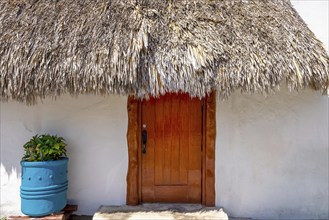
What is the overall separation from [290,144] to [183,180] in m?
1.64

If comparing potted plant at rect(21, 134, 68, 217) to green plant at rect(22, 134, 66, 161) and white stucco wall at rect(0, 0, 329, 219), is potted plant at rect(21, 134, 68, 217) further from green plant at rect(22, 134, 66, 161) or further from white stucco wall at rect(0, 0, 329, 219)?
white stucco wall at rect(0, 0, 329, 219)

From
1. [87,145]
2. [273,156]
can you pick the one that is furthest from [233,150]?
[87,145]

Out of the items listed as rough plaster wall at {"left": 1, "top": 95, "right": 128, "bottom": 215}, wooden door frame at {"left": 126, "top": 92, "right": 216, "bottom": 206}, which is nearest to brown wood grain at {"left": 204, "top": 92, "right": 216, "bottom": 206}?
wooden door frame at {"left": 126, "top": 92, "right": 216, "bottom": 206}

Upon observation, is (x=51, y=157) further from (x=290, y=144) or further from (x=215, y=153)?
(x=290, y=144)

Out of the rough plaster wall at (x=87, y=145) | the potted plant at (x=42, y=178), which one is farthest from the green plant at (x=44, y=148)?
the rough plaster wall at (x=87, y=145)

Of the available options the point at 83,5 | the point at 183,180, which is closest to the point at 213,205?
the point at 183,180

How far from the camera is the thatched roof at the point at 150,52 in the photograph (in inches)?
136

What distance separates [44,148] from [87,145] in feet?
2.06

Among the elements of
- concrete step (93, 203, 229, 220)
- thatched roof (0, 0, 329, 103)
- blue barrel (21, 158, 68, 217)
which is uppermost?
thatched roof (0, 0, 329, 103)

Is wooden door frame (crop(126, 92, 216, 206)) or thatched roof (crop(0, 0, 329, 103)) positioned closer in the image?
thatched roof (crop(0, 0, 329, 103))

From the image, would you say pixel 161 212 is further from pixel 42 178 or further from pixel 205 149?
pixel 42 178

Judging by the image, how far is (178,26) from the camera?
3641mm

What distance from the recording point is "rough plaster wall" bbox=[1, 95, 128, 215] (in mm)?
4184

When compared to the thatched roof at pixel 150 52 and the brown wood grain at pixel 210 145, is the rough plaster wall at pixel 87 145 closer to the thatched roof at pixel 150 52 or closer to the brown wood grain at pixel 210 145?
the thatched roof at pixel 150 52
